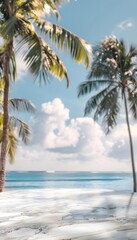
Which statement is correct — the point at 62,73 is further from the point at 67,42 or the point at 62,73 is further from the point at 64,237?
the point at 64,237

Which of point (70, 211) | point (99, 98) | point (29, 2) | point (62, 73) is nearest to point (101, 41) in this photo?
point (99, 98)

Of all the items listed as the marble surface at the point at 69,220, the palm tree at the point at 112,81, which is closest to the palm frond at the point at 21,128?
the palm tree at the point at 112,81

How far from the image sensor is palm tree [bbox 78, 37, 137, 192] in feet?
47.5

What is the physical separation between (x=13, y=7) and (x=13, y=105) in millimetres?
5097

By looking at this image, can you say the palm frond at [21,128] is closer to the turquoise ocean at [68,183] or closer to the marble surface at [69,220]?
the turquoise ocean at [68,183]

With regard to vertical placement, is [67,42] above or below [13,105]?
above

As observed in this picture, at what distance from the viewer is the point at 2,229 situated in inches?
147

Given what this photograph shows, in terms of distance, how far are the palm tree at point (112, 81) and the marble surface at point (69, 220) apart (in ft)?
29.3

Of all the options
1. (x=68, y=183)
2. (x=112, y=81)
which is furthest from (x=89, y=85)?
(x=68, y=183)

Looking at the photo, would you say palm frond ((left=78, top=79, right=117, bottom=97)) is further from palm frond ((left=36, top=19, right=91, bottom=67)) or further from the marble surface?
the marble surface

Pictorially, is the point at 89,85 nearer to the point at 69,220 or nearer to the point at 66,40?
the point at 66,40

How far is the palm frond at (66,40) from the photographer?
390 inches

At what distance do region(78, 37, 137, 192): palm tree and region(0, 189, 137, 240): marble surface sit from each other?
8.92m

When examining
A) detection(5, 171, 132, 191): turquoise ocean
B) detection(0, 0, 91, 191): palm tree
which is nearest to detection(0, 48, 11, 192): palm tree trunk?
detection(0, 0, 91, 191): palm tree
